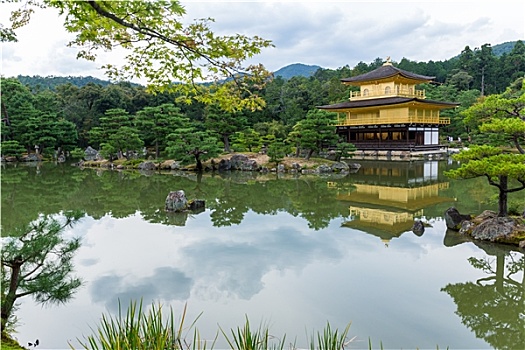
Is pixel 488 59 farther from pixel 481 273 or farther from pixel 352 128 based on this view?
pixel 481 273

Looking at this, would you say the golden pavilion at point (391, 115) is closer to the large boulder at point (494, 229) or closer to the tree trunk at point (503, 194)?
the tree trunk at point (503, 194)

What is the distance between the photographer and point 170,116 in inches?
703

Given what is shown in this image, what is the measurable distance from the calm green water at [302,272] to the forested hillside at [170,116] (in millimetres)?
7919

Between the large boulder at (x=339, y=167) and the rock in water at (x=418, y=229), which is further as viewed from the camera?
the large boulder at (x=339, y=167)

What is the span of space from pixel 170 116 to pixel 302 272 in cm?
1468

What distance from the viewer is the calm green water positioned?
3.20m

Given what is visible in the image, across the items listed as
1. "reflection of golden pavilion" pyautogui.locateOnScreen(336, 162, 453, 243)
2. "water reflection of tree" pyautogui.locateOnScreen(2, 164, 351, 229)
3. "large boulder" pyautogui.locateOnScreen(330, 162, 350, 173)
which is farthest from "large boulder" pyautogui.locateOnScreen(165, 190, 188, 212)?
"large boulder" pyautogui.locateOnScreen(330, 162, 350, 173)

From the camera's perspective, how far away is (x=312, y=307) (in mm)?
3504

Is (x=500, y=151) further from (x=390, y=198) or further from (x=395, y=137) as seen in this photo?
(x=395, y=137)

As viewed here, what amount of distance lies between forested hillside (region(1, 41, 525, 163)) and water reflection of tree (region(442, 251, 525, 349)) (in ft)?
37.3

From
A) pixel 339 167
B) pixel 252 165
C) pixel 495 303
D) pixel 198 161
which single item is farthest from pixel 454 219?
pixel 198 161

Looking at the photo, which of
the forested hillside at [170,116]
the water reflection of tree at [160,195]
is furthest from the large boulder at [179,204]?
the forested hillside at [170,116]

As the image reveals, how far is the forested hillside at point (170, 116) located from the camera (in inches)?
683

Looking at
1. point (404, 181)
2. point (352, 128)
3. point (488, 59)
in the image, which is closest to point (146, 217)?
point (404, 181)
